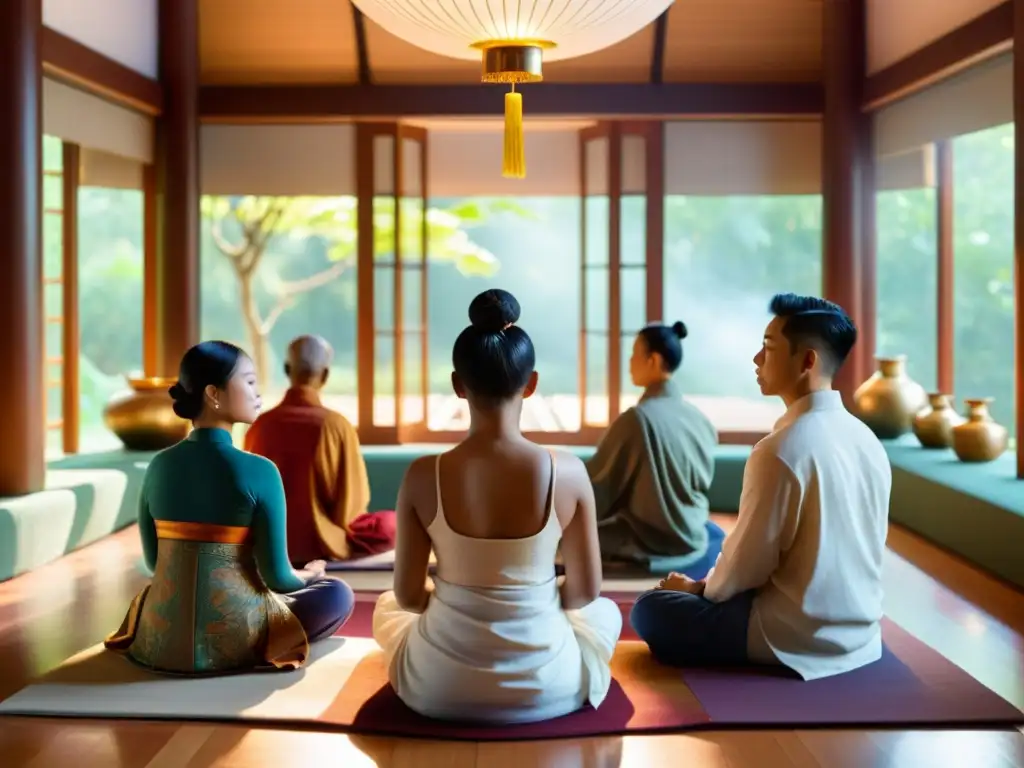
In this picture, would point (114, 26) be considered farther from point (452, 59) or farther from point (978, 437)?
point (978, 437)

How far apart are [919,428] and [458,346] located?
160 inches

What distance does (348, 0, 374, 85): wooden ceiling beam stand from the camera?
6.69 m

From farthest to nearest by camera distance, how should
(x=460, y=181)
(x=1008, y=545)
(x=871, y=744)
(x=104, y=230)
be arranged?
(x=104, y=230) → (x=460, y=181) → (x=1008, y=545) → (x=871, y=744)

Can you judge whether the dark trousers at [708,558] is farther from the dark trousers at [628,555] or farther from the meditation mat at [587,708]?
the meditation mat at [587,708]

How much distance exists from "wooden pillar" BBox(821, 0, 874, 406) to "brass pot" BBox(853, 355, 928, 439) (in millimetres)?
393

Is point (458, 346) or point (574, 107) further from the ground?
point (574, 107)

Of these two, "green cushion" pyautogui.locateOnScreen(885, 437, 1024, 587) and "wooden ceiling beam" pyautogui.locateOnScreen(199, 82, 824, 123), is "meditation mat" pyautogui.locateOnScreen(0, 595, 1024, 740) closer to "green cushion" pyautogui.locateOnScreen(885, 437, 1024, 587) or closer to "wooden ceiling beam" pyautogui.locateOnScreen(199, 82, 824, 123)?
"green cushion" pyautogui.locateOnScreen(885, 437, 1024, 587)

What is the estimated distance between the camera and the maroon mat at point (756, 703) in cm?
271

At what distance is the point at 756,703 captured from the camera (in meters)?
2.88

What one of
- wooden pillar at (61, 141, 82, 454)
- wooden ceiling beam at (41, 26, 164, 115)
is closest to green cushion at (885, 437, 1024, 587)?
wooden ceiling beam at (41, 26, 164, 115)

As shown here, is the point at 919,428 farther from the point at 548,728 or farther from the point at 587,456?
the point at 548,728

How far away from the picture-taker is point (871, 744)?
2.63m

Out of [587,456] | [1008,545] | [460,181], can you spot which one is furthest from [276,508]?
[460,181]

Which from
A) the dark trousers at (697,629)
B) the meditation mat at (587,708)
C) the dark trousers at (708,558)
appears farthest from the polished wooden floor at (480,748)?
the dark trousers at (708,558)
